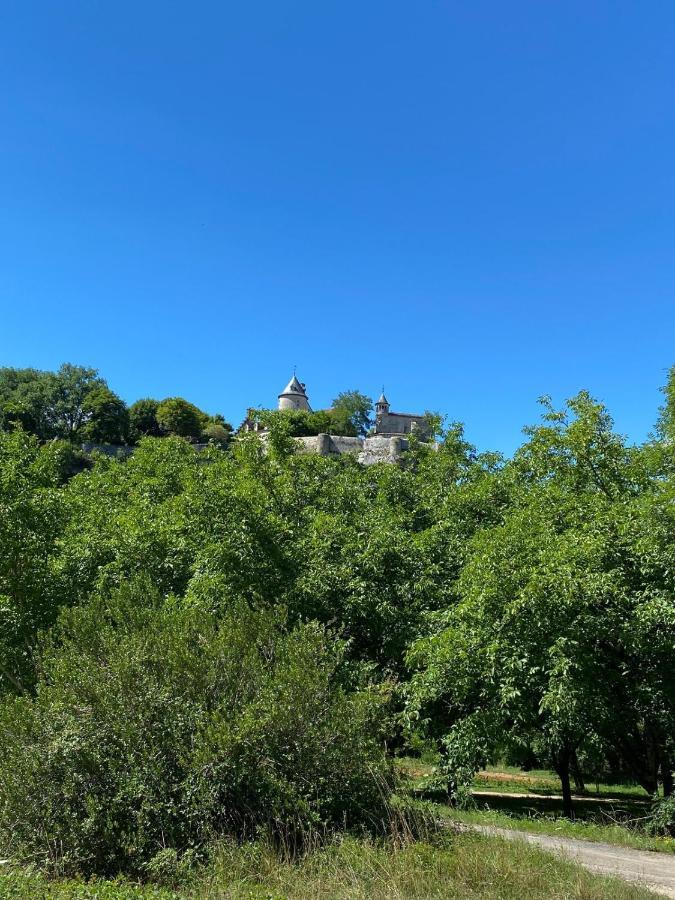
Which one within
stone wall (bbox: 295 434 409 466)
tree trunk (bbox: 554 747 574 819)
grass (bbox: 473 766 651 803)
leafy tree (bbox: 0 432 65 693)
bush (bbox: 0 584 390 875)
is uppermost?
stone wall (bbox: 295 434 409 466)

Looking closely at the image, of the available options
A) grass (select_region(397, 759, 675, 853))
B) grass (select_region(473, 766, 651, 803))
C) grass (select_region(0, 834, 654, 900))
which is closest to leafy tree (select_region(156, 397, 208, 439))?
grass (select_region(473, 766, 651, 803))

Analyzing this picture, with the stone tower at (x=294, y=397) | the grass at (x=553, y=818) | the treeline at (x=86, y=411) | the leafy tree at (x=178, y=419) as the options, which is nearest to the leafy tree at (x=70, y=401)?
the treeline at (x=86, y=411)

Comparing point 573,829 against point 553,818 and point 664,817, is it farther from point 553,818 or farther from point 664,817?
point 553,818

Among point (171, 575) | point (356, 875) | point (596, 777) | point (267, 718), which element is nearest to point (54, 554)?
point (171, 575)

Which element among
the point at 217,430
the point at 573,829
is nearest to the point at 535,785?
the point at 573,829

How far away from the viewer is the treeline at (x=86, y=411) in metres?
85.0

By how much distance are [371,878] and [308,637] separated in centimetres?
300

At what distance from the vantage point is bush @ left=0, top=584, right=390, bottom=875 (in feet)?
25.1

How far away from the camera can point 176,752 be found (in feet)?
26.0

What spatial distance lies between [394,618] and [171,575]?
485cm

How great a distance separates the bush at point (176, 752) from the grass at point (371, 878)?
51 cm

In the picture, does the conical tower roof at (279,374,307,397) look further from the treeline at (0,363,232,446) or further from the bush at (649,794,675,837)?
the bush at (649,794,675,837)

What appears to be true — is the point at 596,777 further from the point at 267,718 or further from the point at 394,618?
the point at 267,718

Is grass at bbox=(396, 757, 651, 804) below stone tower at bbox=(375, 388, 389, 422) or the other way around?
below
